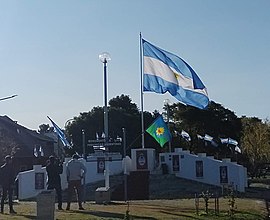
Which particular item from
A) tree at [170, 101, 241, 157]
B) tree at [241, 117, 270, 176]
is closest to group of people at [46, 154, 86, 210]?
tree at [241, 117, 270, 176]

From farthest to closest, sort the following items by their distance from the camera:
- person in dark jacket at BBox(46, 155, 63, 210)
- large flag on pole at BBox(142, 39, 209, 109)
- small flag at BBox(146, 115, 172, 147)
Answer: small flag at BBox(146, 115, 172, 147), large flag on pole at BBox(142, 39, 209, 109), person in dark jacket at BBox(46, 155, 63, 210)

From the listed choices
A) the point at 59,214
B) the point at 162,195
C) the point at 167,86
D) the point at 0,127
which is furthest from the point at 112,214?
the point at 0,127

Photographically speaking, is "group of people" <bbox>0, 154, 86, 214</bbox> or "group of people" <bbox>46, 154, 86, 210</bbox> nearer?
"group of people" <bbox>0, 154, 86, 214</bbox>

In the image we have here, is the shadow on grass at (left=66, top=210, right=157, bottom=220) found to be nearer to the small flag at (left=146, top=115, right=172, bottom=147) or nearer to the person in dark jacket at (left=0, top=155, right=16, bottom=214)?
the person in dark jacket at (left=0, top=155, right=16, bottom=214)

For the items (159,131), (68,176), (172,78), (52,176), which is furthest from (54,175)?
(159,131)

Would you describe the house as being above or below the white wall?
above

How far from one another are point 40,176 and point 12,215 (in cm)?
1850

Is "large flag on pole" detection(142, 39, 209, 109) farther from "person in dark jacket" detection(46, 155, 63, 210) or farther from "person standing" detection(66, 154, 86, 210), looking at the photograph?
"person in dark jacket" detection(46, 155, 63, 210)

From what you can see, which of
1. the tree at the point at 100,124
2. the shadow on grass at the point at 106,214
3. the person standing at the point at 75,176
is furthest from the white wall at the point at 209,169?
the tree at the point at 100,124

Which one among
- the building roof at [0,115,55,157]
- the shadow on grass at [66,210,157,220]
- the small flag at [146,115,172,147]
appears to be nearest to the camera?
the shadow on grass at [66,210,157,220]

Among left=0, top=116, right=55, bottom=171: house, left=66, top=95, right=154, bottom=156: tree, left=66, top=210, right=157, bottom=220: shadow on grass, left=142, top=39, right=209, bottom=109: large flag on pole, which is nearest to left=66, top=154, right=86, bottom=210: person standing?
left=66, top=210, right=157, bottom=220: shadow on grass

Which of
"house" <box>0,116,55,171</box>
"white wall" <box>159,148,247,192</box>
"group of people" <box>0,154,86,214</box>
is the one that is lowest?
"group of people" <box>0,154,86,214</box>

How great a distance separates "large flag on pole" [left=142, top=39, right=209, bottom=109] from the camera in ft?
88.3

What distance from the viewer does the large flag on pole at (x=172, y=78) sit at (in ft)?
88.3
